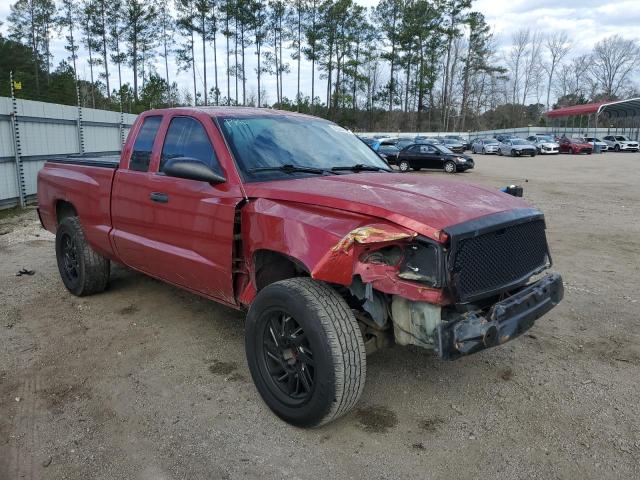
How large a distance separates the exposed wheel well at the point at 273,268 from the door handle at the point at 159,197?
3.44 ft

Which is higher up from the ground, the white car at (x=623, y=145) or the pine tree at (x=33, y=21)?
the pine tree at (x=33, y=21)

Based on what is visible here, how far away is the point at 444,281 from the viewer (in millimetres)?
2631

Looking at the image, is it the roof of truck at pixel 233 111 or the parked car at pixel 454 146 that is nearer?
the roof of truck at pixel 233 111

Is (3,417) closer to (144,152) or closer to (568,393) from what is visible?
(144,152)

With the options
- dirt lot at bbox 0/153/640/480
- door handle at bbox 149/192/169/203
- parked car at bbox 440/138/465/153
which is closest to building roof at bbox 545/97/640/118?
parked car at bbox 440/138/465/153

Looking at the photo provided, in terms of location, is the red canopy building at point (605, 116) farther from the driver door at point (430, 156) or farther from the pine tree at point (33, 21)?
the pine tree at point (33, 21)

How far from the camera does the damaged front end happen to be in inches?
105

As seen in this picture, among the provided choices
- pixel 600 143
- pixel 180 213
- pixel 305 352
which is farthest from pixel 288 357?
pixel 600 143

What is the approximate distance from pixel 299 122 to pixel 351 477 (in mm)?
2807

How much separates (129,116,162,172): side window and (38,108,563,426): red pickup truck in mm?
20

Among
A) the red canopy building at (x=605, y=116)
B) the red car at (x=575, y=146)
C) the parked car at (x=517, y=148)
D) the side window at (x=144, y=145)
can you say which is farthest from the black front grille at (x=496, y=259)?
the red canopy building at (x=605, y=116)

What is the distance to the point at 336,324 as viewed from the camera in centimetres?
281

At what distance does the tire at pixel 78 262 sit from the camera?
16.9 ft

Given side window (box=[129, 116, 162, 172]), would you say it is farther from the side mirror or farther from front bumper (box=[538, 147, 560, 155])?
front bumper (box=[538, 147, 560, 155])
